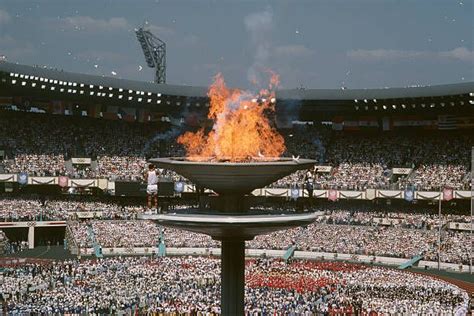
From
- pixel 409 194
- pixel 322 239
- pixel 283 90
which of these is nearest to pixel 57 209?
pixel 322 239

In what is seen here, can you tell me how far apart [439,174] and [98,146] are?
37.2m

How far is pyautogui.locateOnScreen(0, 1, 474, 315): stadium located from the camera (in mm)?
39781

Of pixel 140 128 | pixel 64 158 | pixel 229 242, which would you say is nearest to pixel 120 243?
pixel 64 158

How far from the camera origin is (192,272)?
46.6 m

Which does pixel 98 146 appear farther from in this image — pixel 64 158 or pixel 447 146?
pixel 447 146

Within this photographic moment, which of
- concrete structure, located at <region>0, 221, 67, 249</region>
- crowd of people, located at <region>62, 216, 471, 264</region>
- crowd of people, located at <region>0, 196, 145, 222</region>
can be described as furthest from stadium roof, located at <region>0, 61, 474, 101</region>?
concrete structure, located at <region>0, 221, 67, 249</region>

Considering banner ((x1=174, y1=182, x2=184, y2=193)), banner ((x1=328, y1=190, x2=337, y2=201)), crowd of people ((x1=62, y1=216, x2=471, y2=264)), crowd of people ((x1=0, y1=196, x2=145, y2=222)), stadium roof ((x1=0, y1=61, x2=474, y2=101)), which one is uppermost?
stadium roof ((x1=0, y1=61, x2=474, y2=101))

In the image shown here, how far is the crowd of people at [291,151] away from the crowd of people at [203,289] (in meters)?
19.8

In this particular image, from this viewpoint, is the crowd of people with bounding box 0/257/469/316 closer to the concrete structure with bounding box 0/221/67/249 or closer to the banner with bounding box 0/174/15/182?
the concrete structure with bounding box 0/221/67/249

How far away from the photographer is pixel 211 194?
120 ft

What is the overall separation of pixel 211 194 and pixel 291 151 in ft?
142

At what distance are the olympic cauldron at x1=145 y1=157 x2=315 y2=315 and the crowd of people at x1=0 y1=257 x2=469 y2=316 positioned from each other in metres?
10.9

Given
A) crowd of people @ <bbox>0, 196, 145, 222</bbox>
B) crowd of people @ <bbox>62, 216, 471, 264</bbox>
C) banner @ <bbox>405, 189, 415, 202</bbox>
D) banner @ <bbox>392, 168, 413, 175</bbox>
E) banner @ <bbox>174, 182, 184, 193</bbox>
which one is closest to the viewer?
crowd of people @ <bbox>62, 216, 471, 264</bbox>

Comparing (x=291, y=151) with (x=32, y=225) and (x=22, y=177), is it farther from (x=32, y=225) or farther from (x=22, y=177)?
(x=32, y=225)
